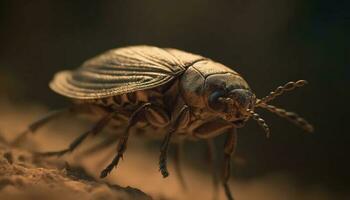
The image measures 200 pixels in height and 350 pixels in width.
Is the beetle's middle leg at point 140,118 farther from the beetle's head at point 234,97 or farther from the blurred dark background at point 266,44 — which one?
the blurred dark background at point 266,44

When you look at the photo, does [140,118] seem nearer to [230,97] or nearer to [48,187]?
[230,97]

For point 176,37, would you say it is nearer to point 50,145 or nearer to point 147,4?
point 147,4

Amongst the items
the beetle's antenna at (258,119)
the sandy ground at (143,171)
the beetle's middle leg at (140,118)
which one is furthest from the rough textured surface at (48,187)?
the sandy ground at (143,171)

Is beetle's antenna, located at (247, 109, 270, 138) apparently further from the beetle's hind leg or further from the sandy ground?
the beetle's hind leg

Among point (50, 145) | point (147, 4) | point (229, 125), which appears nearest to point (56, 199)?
point (229, 125)

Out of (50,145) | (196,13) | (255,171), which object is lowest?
(255,171)

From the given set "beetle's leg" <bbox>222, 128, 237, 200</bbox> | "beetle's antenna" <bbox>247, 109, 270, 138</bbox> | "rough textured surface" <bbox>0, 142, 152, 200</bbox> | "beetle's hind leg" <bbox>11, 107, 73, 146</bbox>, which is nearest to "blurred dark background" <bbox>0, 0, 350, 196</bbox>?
"beetle's leg" <bbox>222, 128, 237, 200</bbox>

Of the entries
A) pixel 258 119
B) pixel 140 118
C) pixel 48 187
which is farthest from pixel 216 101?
pixel 48 187
